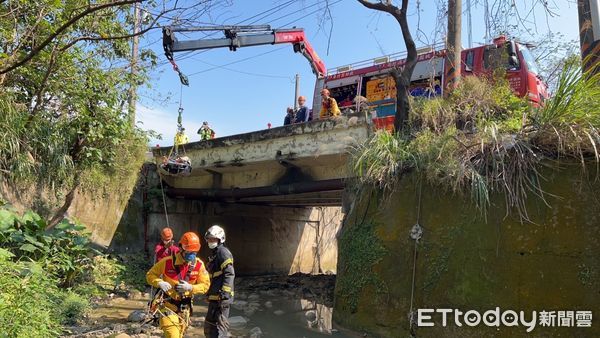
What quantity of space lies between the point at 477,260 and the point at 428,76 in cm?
669

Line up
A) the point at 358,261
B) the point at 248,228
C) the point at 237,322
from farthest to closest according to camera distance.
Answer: the point at 248,228 < the point at 237,322 < the point at 358,261

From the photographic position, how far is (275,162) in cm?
1025

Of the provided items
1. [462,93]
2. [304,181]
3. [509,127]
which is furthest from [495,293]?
[304,181]

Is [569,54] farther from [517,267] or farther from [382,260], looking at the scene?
[382,260]

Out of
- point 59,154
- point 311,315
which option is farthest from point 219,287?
point 59,154

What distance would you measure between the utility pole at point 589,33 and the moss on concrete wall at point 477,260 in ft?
5.22

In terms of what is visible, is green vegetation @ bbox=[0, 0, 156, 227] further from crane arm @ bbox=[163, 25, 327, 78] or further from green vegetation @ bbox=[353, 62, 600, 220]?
green vegetation @ bbox=[353, 62, 600, 220]

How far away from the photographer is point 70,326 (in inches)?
270

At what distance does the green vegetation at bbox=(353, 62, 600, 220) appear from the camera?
5.54 m

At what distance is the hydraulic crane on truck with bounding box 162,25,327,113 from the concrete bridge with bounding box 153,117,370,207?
213cm

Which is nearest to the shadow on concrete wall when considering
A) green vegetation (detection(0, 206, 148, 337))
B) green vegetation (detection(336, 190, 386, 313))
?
green vegetation (detection(0, 206, 148, 337))

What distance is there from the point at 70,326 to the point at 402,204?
536cm

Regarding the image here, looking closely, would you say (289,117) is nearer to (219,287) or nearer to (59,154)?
(59,154)

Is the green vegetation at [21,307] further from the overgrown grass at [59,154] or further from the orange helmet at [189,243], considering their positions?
the overgrown grass at [59,154]
